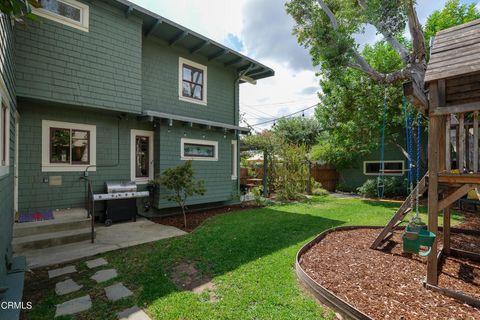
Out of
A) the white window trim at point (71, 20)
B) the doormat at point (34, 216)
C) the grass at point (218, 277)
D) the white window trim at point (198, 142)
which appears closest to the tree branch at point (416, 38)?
the grass at point (218, 277)

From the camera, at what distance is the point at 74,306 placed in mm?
2912

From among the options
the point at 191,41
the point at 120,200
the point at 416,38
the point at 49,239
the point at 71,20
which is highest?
the point at 191,41

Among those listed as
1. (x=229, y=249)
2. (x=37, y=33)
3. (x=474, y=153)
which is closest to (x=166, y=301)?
(x=229, y=249)

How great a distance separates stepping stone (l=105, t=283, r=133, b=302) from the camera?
3.10 m

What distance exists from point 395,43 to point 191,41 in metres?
6.32

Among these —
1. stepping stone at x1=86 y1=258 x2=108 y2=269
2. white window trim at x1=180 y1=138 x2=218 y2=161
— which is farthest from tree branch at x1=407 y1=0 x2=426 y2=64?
stepping stone at x1=86 y1=258 x2=108 y2=269

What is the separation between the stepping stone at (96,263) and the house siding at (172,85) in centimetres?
474

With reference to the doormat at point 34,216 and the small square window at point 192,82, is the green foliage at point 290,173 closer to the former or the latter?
the small square window at point 192,82

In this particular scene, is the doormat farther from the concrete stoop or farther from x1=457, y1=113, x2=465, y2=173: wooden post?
x1=457, y1=113, x2=465, y2=173: wooden post

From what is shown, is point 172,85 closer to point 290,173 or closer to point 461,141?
point 290,173

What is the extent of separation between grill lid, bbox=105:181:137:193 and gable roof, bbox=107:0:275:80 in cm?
461

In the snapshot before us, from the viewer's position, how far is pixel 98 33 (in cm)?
628

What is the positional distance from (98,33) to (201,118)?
12.8ft

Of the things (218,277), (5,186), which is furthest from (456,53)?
(5,186)
